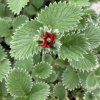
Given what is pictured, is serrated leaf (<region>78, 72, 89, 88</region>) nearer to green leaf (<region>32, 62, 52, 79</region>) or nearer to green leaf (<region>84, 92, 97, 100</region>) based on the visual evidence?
green leaf (<region>84, 92, 97, 100</region>)

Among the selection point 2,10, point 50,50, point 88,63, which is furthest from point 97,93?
point 2,10

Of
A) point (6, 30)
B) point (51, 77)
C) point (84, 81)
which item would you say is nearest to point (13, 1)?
point (6, 30)

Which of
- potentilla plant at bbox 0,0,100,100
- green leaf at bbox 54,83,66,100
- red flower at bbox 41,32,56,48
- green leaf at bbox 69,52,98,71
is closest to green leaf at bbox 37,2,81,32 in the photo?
potentilla plant at bbox 0,0,100,100

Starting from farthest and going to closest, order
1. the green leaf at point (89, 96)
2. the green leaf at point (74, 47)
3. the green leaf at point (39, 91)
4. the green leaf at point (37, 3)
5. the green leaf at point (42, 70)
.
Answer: the green leaf at point (37, 3) < the green leaf at point (89, 96) < the green leaf at point (42, 70) < the green leaf at point (39, 91) < the green leaf at point (74, 47)

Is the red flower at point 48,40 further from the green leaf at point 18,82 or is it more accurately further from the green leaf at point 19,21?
the green leaf at point 19,21

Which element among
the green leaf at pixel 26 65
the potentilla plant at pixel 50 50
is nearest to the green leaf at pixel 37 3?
the potentilla plant at pixel 50 50

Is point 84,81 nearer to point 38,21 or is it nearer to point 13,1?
point 38,21

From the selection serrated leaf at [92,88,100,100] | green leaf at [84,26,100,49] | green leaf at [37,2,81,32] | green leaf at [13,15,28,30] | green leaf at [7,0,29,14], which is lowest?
serrated leaf at [92,88,100,100]
